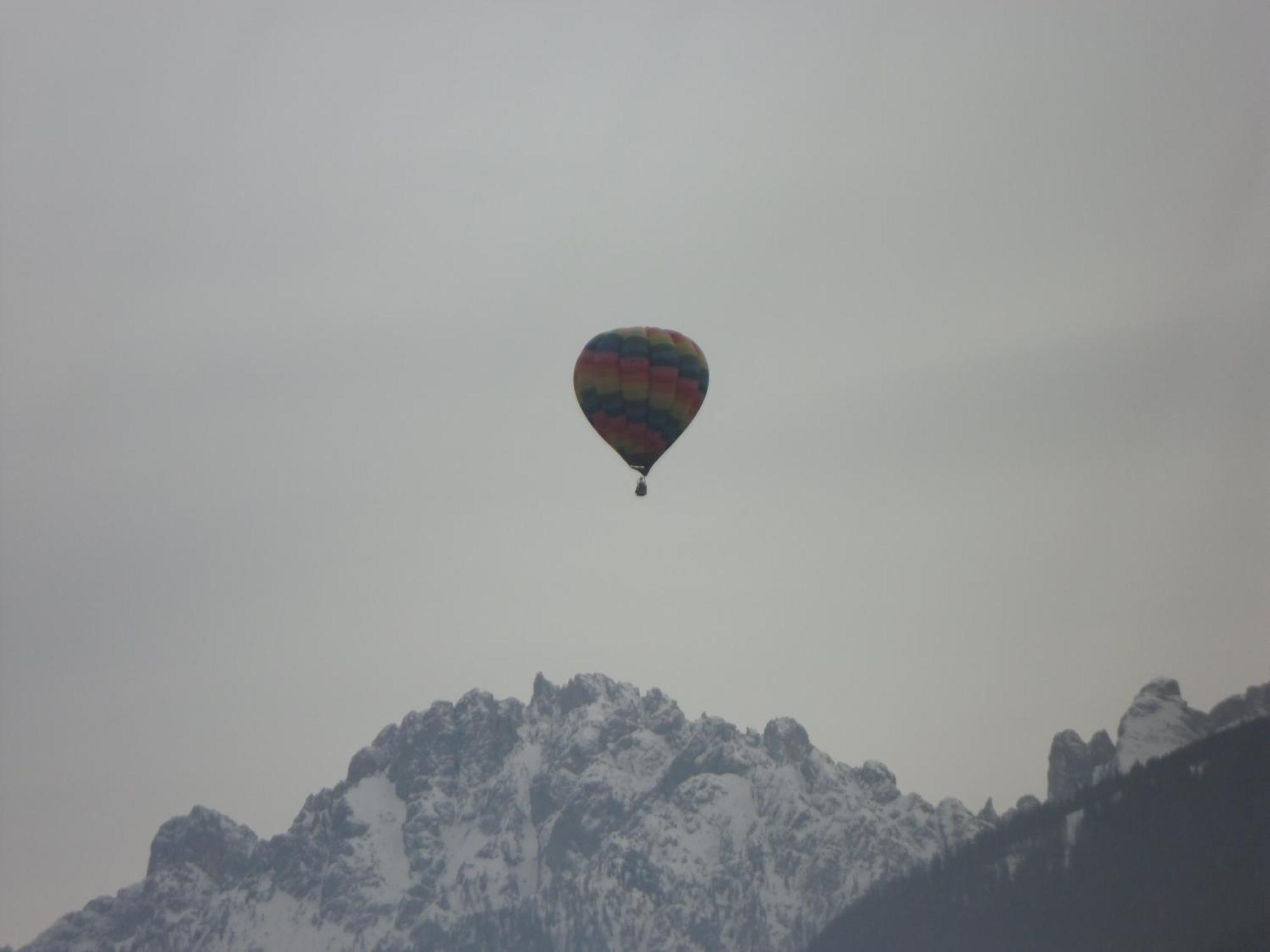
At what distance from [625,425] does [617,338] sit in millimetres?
5507

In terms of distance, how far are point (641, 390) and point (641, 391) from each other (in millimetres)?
98

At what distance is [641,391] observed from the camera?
12606 cm

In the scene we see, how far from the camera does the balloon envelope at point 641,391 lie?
126000mm

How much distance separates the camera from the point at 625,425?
126 meters

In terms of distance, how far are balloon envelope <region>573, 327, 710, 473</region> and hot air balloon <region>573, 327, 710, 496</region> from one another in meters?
0.04

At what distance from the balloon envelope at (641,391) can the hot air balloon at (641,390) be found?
4 centimetres

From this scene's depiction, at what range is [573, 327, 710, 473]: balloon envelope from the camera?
126 m

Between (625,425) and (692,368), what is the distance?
541 centimetres

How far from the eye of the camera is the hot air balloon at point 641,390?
12600cm

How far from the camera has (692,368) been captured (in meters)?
Answer: 128

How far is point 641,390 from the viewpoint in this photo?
4966 inches

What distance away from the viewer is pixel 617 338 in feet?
420

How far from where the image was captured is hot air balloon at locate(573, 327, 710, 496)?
126 m
